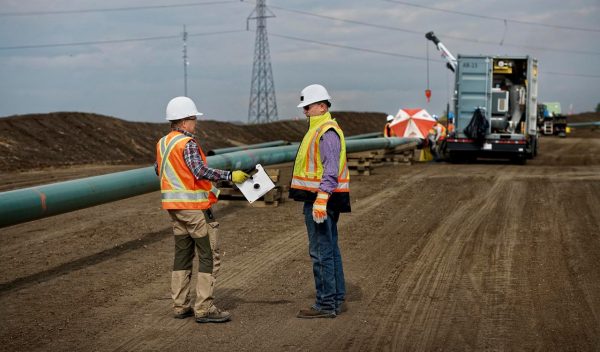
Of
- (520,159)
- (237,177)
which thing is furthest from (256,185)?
(520,159)

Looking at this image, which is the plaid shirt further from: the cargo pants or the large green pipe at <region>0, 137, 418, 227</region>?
the large green pipe at <region>0, 137, 418, 227</region>

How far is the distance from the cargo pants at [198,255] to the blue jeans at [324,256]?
848 mm

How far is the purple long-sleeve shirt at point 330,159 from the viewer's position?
6617mm

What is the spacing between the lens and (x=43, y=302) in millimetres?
7641

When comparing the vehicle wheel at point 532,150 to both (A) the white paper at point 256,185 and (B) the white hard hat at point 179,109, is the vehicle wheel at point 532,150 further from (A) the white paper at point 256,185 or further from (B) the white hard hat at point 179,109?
(B) the white hard hat at point 179,109

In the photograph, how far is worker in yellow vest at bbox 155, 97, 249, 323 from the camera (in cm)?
667

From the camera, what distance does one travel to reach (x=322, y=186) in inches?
260

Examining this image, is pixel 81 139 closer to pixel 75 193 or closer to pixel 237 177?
pixel 75 193

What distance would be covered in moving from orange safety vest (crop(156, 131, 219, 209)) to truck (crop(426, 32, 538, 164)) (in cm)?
1947

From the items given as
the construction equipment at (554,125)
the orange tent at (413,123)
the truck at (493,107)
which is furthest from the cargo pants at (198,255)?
the construction equipment at (554,125)

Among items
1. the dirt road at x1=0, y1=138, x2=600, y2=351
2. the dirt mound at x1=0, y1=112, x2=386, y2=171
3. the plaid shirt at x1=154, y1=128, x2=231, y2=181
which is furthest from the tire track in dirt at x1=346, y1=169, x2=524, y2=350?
the dirt mound at x1=0, y1=112, x2=386, y2=171

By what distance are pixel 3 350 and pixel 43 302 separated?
60.6 inches

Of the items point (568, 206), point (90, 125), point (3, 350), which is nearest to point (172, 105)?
point (3, 350)

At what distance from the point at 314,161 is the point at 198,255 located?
1283 mm
